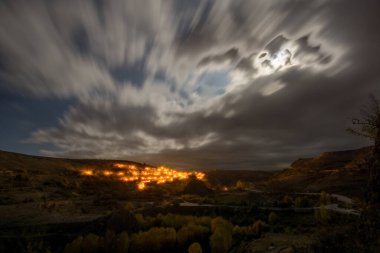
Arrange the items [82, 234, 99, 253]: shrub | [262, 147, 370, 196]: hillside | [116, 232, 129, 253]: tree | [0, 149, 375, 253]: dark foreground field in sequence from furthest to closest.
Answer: [262, 147, 370, 196]: hillside, [116, 232, 129, 253]: tree, [82, 234, 99, 253]: shrub, [0, 149, 375, 253]: dark foreground field

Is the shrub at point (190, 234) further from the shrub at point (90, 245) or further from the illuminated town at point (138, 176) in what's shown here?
the illuminated town at point (138, 176)

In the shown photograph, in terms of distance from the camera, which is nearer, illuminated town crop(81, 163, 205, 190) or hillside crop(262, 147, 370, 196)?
hillside crop(262, 147, 370, 196)

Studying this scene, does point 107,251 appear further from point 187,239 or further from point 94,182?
point 94,182

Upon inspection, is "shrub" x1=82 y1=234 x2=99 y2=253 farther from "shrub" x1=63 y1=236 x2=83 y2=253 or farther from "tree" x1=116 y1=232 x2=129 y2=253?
"tree" x1=116 y1=232 x2=129 y2=253

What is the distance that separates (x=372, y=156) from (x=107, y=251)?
71.5 ft

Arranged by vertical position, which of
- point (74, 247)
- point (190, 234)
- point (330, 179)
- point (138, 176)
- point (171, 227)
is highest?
point (138, 176)

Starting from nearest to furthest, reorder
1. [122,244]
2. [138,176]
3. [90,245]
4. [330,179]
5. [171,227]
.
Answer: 1. [90,245]
2. [122,244]
3. [171,227]
4. [330,179]
5. [138,176]

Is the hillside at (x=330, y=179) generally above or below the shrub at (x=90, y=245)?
above

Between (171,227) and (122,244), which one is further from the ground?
(171,227)

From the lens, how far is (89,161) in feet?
566

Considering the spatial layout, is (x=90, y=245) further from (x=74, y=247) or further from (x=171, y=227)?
(x=171, y=227)

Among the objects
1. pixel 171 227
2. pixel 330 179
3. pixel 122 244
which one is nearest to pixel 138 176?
pixel 330 179

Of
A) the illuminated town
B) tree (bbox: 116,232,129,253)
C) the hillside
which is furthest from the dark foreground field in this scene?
the illuminated town

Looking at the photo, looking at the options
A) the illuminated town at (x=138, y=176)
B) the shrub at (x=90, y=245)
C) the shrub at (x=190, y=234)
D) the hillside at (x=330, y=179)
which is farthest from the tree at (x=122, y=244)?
the illuminated town at (x=138, y=176)
